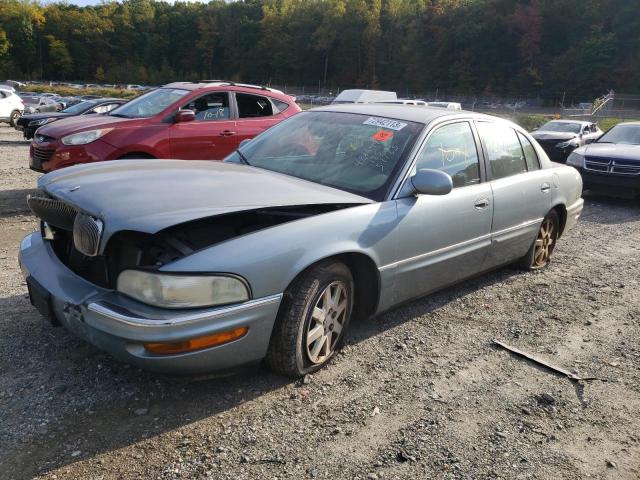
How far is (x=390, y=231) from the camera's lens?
11.3ft

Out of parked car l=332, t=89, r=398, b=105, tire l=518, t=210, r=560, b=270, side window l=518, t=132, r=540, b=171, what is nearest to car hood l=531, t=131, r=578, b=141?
parked car l=332, t=89, r=398, b=105

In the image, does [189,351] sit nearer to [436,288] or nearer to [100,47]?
[436,288]

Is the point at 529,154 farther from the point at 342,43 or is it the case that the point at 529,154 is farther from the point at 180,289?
the point at 342,43

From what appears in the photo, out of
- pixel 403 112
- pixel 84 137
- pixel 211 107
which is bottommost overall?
pixel 84 137

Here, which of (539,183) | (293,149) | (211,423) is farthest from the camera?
(539,183)

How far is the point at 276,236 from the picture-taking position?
2.88m

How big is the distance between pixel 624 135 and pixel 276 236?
10974mm

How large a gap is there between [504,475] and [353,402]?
0.86m

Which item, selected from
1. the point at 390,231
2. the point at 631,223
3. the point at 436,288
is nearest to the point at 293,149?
the point at 390,231

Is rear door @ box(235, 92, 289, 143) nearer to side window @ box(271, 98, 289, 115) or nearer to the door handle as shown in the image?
side window @ box(271, 98, 289, 115)

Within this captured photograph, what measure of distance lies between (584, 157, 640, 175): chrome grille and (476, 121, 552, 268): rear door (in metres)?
5.52

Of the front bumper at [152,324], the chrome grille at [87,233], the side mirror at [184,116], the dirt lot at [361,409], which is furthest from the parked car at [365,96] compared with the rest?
the front bumper at [152,324]

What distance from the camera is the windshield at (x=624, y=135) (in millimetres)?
11078

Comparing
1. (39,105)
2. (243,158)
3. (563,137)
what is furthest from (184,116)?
(39,105)
